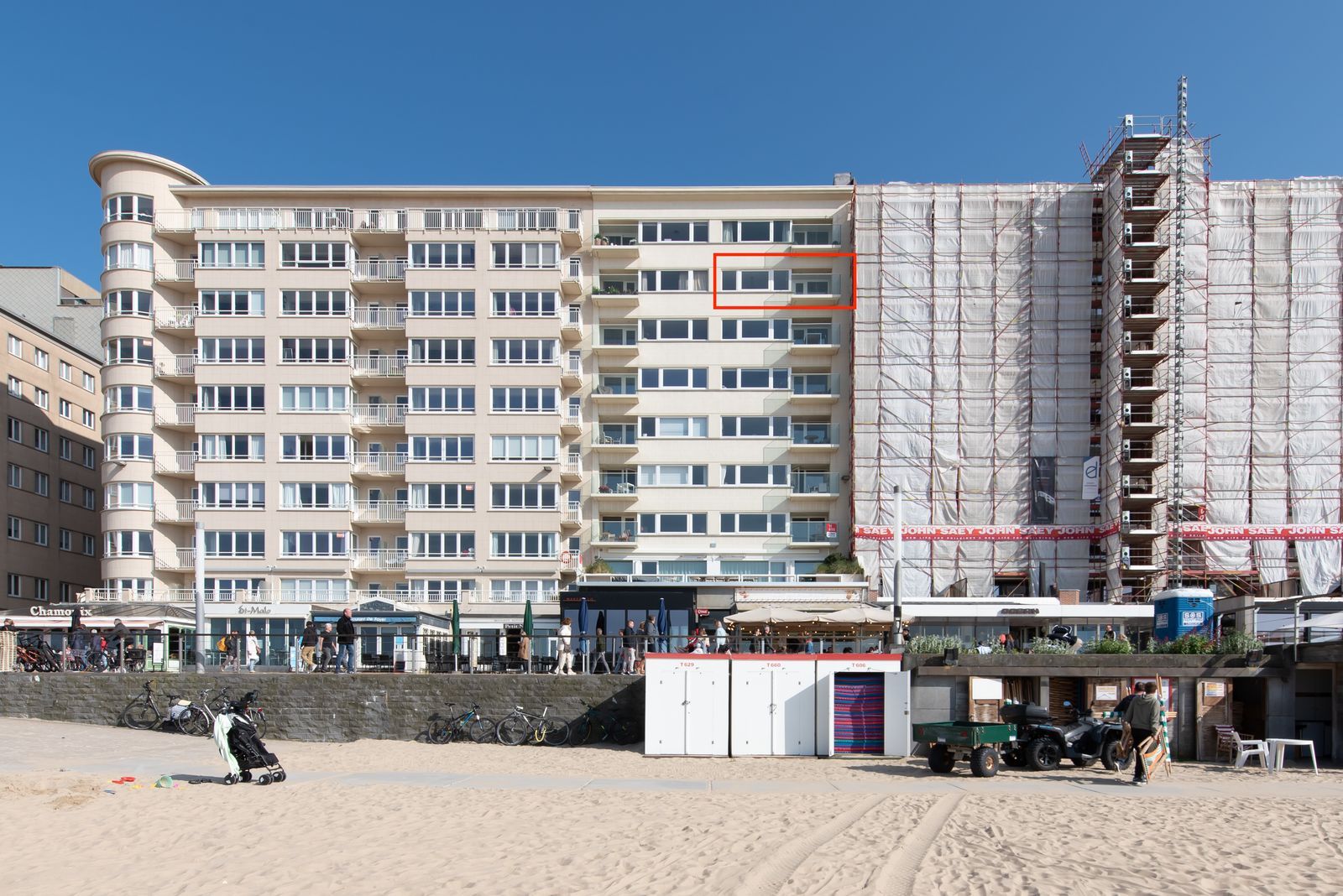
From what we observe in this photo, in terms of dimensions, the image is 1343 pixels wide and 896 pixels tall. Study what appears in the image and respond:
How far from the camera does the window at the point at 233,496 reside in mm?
55375

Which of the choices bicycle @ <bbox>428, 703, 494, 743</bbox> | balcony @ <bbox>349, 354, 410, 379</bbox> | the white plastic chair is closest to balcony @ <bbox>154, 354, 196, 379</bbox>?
balcony @ <bbox>349, 354, 410, 379</bbox>

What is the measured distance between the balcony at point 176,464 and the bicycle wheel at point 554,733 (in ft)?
113

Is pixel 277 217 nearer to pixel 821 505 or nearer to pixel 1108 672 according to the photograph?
pixel 821 505

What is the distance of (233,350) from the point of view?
56219 mm

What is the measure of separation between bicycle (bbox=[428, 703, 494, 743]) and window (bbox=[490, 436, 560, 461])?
2726 cm

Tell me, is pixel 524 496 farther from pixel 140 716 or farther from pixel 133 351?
pixel 140 716

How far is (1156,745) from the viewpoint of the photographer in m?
20.9

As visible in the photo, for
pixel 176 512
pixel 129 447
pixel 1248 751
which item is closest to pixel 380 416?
pixel 176 512

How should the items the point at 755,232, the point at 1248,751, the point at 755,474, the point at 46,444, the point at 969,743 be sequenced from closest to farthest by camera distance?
the point at 969,743 < the point at 1248,751 < the point at 755,474 < the point at 755,232 < the point at 46,444

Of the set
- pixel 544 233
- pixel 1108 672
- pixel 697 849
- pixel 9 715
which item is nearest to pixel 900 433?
pixel 544 233

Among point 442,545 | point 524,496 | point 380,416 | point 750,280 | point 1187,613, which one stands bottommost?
point 1187,613

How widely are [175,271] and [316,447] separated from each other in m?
11.9

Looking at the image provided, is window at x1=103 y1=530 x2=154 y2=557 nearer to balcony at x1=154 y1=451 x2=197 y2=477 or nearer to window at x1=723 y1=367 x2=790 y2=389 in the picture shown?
balcony at x1=154 y1=451 x2=197 y2=477

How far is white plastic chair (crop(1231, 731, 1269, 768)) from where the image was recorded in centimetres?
2225
